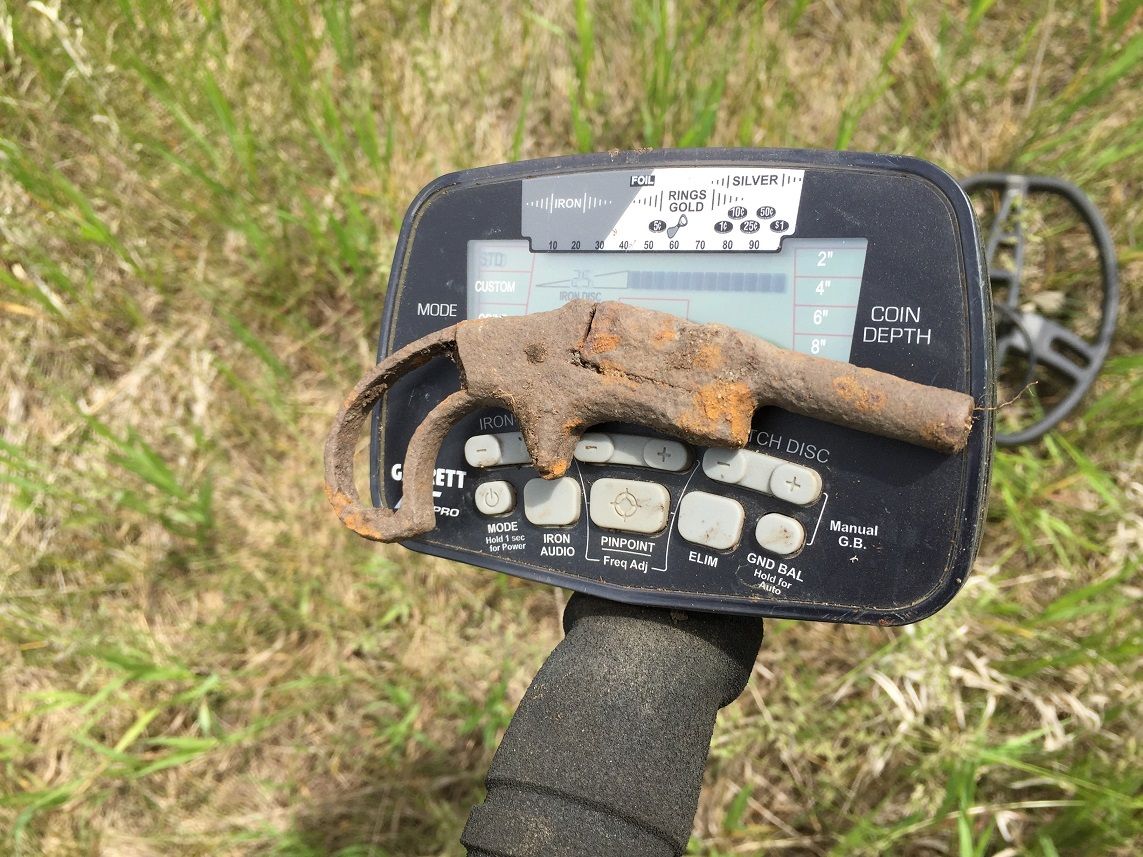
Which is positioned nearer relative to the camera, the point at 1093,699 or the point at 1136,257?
the point at 1093,699

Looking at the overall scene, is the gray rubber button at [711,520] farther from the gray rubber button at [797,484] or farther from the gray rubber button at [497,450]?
the gray rubber button at [497,450]

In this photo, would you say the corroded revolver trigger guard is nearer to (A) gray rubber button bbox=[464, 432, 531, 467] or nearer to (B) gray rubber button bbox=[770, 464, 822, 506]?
(A) gray rubber button bbox=[464, 432, 531, 467]

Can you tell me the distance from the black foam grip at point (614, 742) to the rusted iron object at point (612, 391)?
0.56 feet

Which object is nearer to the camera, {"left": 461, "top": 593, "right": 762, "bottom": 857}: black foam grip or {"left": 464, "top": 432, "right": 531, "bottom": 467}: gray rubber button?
{"left": 461, "top": 593, "right": 762, "bottom": 857}: black foam grip

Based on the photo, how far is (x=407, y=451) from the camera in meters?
0.76

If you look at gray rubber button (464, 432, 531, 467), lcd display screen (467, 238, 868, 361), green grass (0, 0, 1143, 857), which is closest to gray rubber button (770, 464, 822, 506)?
lcd display screen (467, 238, 868, 361)

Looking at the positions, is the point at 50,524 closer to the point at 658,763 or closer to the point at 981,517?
the point at 658,763

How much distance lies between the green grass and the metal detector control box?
485 mm

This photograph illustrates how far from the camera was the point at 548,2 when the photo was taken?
55.2 inches

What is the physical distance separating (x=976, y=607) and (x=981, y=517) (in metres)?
0.57

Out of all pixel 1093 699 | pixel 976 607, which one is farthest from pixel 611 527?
pixel 1093 699

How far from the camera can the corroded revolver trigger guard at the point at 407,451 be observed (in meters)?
0.75

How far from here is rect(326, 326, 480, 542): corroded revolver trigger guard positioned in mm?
754

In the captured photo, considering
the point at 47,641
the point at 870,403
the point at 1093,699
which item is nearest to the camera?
the point at 870,403
